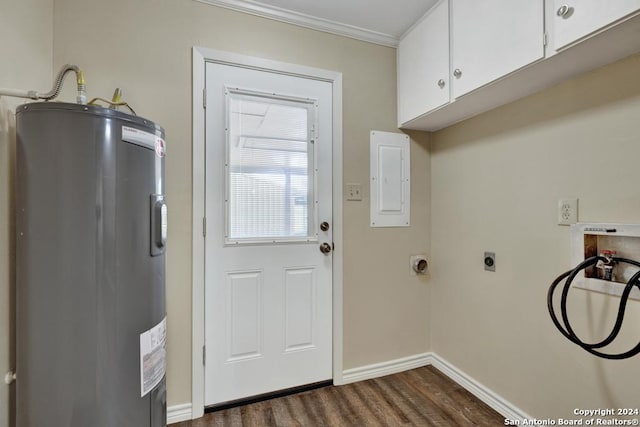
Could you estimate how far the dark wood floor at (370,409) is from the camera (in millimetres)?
1622

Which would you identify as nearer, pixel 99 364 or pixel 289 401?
pixel 99 364

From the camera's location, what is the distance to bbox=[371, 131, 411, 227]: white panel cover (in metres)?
2.07

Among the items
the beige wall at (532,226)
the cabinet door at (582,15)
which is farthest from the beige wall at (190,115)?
the cabinet door at (582,15)

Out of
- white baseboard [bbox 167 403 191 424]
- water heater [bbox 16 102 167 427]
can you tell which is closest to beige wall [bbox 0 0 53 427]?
water heater [bbox 16 102 167 427]

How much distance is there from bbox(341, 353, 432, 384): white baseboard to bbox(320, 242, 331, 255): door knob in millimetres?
827

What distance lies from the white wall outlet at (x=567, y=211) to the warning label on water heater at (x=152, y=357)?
1866 mm

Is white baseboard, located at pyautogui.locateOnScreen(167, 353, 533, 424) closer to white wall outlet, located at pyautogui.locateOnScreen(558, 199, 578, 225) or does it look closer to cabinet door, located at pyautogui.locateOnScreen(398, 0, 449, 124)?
white wall outlet, located at pyautogui.locateOnScreen(558, 199, 578, 225)

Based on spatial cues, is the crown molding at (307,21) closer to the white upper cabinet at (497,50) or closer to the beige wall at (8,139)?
the white upper cabinet at (497,50)

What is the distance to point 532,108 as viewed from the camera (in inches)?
60.3

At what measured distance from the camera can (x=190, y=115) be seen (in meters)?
1.66

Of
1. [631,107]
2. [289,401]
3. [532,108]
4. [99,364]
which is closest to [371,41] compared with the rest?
[532,108]

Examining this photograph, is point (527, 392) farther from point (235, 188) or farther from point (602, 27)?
point (235, 188)

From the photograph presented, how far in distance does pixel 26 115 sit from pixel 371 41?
1920 millimetres

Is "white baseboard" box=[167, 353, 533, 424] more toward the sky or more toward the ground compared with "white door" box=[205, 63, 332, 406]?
more toward the ground
